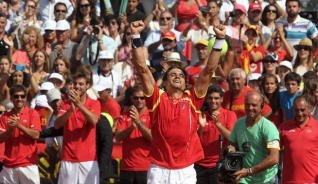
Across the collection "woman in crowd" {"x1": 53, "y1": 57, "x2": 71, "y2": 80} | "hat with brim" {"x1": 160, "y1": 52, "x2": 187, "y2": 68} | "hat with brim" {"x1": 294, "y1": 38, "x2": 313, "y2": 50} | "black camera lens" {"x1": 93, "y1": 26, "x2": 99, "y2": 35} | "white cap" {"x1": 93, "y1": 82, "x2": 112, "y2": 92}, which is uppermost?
"black camera lens" {"x1": 93, "y1": 26, "x2": 99, "y2": 35}

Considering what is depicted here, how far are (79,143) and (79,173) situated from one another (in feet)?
1.37

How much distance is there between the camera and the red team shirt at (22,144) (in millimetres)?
15148

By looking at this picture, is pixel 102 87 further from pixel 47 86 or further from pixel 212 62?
pixel 212 62

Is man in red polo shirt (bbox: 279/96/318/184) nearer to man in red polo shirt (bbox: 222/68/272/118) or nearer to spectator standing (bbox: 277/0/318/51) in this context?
man in red polo shirt (bbox: 222/68/272/118)

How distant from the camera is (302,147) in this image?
13.8 metres

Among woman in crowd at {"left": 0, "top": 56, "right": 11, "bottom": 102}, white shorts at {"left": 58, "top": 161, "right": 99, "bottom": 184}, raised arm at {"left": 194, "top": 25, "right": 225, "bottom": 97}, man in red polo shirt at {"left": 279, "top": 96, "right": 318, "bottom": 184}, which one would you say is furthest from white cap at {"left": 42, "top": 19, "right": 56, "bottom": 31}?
raised arm at {"left": 194, "top": 25, "right": 225, "bottom": 97}

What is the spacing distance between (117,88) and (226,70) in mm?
2014

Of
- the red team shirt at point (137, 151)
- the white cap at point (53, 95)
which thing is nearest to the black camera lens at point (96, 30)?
the white cap at point (53, 95)

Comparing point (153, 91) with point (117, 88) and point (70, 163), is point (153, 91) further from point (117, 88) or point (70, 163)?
point (117, 88)

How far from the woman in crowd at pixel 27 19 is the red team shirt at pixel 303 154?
780 centimetres

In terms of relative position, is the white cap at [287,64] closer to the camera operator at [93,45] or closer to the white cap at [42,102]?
the camera operator at [93,45]

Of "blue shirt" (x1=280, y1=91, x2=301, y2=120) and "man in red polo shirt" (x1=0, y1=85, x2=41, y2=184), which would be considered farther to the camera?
"blue shirt" (x1=280, y1=91, x2=301, y2=120)

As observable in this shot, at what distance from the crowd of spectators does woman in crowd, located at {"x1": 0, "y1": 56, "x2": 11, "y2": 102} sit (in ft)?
0.07

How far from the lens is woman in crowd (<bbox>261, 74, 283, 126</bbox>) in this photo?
52.2 ft
